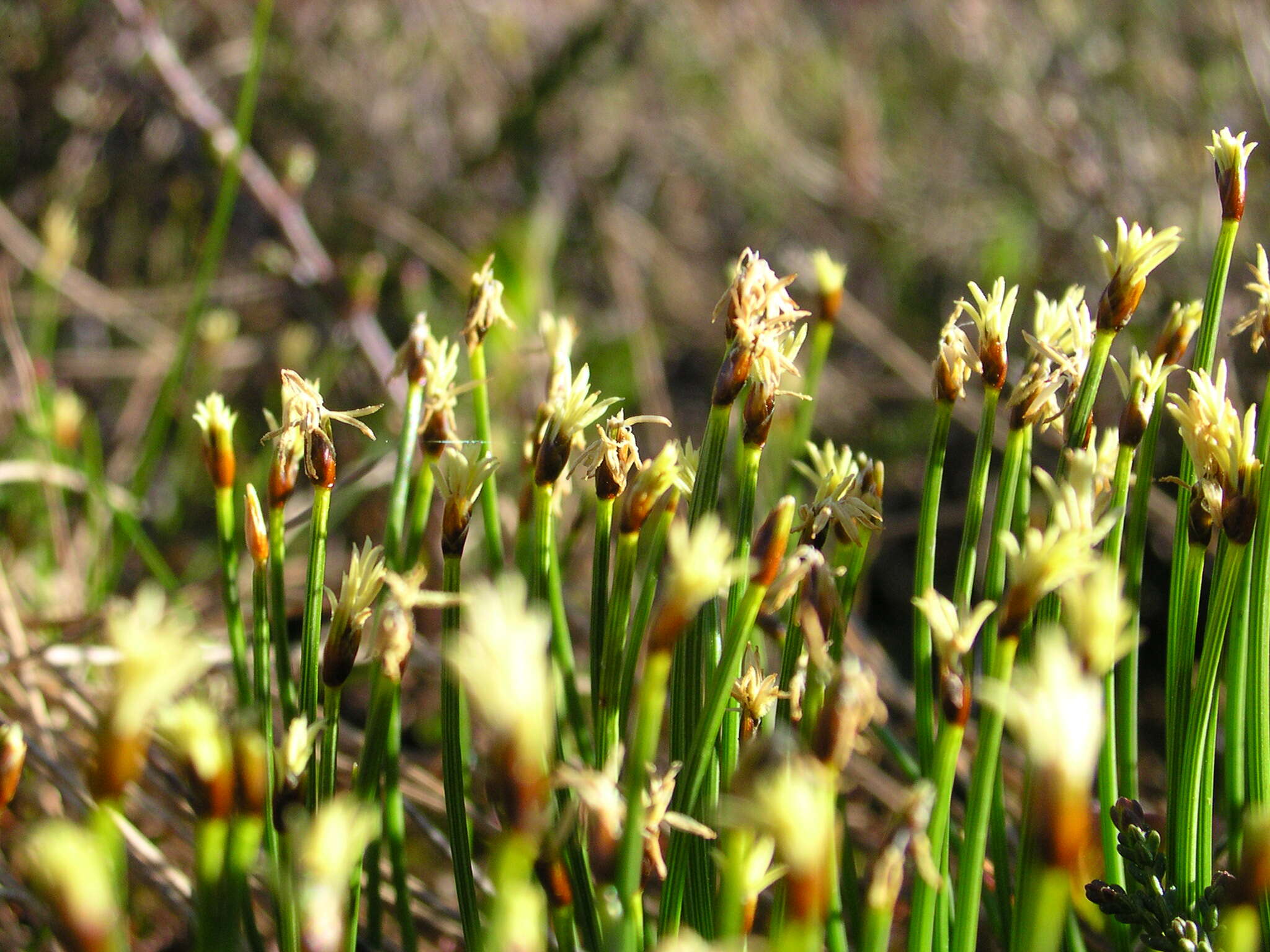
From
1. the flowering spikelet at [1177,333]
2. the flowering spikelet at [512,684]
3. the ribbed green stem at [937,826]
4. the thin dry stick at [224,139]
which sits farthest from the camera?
the thin dry stick at [224,139]

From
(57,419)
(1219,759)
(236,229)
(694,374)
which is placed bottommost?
(1219,759)

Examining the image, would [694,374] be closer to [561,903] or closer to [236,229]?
[236,229]

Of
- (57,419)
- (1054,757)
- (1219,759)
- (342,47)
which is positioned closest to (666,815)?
(1054,757)

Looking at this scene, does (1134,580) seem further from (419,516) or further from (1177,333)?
(419,516)

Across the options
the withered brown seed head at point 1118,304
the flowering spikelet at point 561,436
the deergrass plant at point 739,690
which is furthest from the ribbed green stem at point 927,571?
the flowering spikelet at point 561,436

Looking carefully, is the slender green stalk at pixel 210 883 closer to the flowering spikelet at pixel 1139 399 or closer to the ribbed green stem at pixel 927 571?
the ribbed green stem at pixel 927 571

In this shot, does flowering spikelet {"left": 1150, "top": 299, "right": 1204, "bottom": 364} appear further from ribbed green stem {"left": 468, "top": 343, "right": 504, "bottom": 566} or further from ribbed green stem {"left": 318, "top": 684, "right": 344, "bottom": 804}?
ribbed green stem {"left": 318, "top": 684, "right": 344, "bottom": 804}

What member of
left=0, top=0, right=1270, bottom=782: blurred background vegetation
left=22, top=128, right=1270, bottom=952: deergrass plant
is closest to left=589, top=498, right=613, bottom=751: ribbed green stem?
left=22, top=128, right=1270, bottom=952: deergrass plant
